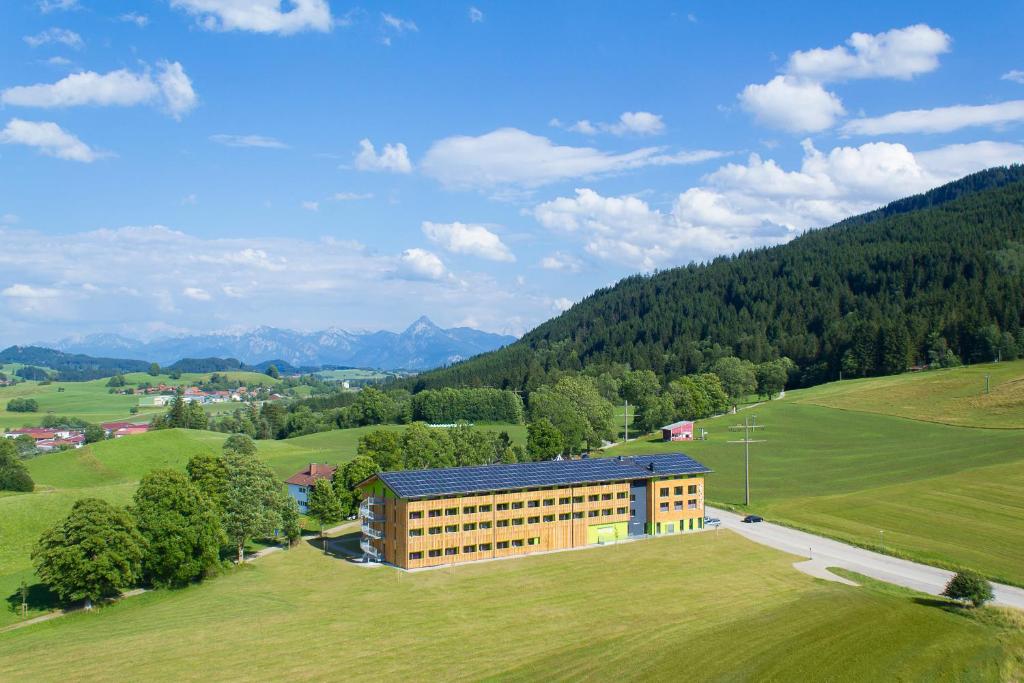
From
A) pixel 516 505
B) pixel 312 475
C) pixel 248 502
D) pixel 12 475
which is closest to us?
pixel 516 505

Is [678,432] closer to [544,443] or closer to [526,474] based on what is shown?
[544,443]

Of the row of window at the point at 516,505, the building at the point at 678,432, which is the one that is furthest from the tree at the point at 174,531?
the building at the point at 678,432

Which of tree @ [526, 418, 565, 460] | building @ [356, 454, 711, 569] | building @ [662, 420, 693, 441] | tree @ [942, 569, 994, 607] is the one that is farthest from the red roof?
tree @ [942, 569, 994, 607]

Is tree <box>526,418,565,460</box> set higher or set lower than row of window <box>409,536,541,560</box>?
higher

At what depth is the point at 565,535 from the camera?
7350cm

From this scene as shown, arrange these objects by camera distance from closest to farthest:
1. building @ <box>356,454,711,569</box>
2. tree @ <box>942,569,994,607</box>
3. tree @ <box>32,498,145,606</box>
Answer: tree @ <box>942,569,994,607</box> < tree @ <box>32,498,145,606</box> < building @ <box>356,454,711,569</box>

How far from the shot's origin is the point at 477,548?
226ft

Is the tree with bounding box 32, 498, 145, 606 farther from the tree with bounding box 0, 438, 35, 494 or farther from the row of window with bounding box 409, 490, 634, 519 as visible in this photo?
the tree with bounding box 0, 438, 35, 494

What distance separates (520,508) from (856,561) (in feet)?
96.5

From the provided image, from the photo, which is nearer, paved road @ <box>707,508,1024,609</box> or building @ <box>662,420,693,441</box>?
paved road @ <box>707,508,1024,609</box>

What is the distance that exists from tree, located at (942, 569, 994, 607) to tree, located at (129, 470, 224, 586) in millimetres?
57193

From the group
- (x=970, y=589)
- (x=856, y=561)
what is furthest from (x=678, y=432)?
(x=970, y=589)

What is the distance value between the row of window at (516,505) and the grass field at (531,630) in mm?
5011

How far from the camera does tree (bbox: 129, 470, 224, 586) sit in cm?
6259
